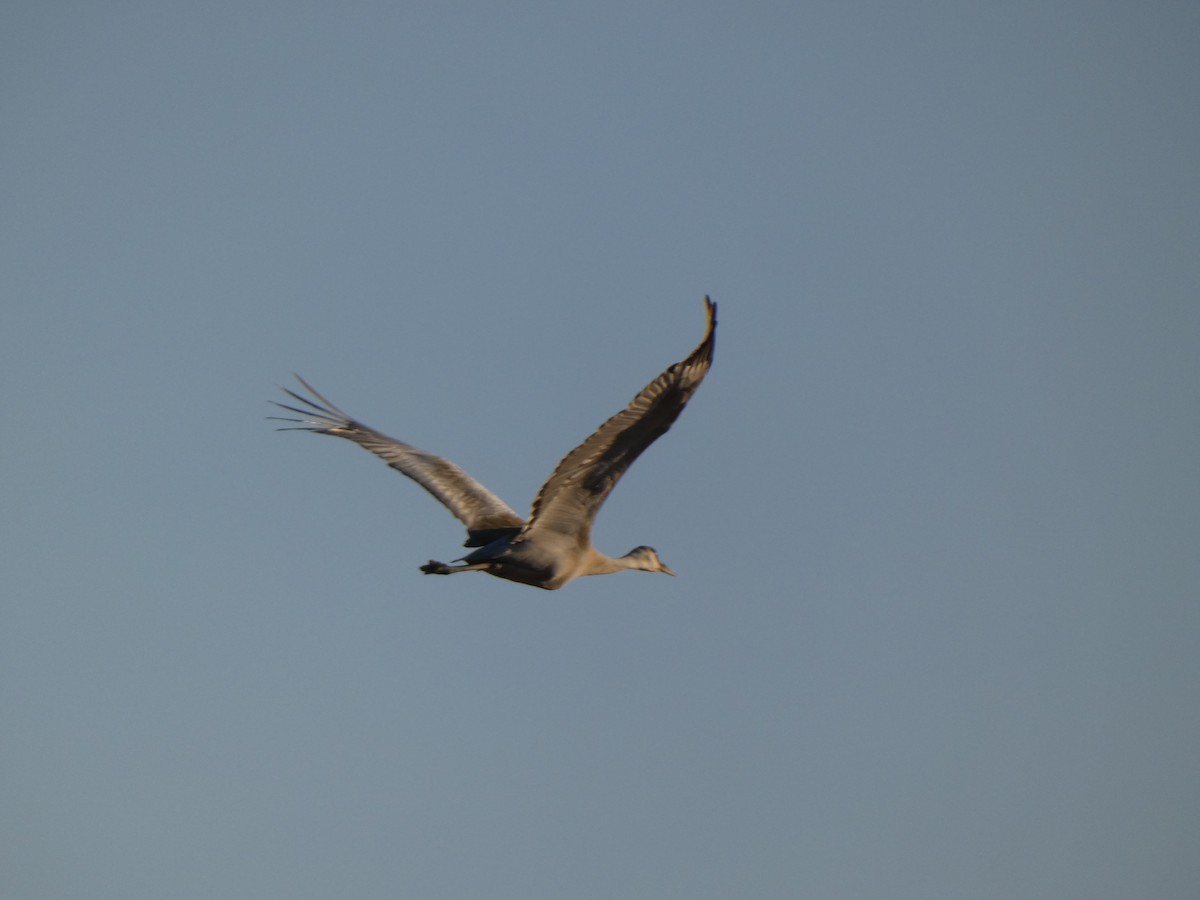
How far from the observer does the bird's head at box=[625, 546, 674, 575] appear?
1786cm

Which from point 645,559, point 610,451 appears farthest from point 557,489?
point 645,559

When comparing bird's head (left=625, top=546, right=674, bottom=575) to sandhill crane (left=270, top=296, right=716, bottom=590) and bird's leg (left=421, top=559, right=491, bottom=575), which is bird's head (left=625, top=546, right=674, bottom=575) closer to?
sandhill crane (left=270, top=296, right=716, bottom=590)

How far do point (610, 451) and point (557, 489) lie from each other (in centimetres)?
107

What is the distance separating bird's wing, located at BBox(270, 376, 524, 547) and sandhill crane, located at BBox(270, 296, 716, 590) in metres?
0.01

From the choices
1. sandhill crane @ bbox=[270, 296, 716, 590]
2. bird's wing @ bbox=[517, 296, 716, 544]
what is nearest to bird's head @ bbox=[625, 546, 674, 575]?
sandhill crane @ bbox=[270, 296, 716, 590]

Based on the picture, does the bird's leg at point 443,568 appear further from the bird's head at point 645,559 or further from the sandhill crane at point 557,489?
the bird's head at point 645,559

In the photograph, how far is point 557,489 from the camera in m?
14.8

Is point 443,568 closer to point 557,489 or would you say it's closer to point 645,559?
point 557,489

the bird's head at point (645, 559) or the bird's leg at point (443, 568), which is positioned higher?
the bird's head at point (645, 559)

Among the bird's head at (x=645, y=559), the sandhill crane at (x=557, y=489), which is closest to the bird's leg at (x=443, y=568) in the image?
the sandhill crane at (x=557, y=489)

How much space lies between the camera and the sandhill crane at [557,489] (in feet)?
43.5

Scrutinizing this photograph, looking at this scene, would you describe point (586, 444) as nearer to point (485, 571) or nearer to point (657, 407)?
point (657, 407)

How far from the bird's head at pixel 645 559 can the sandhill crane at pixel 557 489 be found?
0.04 ft

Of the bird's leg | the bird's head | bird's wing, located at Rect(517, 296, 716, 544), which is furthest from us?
the bird's head
